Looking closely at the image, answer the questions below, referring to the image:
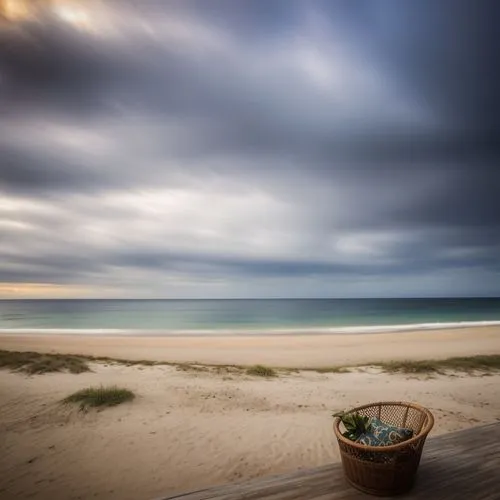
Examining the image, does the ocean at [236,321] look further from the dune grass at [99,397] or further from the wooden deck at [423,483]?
the wooden deck at [423,483]

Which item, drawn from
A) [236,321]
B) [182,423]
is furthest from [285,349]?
[236,321]

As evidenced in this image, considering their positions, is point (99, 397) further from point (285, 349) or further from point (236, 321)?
point (236, 321)

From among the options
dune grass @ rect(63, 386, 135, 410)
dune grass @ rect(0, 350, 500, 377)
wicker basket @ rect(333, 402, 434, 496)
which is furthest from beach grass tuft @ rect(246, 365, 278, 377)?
wicker basket @ rect(333, 402, 434, 496)

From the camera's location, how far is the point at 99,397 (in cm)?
865

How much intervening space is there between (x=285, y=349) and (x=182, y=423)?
505 inches

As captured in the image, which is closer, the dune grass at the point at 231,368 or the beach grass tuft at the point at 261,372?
the dune grass at the point at 231,368

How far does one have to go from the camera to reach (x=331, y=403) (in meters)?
9.16

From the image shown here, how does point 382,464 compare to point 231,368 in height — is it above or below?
above

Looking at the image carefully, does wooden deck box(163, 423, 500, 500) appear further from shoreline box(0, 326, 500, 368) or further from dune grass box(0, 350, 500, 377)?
shoreline box(0, 326, 500, 368)

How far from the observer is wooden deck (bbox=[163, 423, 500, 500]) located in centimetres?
296

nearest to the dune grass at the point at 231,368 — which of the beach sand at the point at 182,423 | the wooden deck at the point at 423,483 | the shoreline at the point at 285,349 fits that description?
the beach sand at the point at 182,423

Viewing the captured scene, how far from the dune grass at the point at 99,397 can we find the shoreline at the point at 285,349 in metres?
7.13

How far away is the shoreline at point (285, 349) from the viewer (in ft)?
55.0

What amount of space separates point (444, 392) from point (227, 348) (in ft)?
41.6
